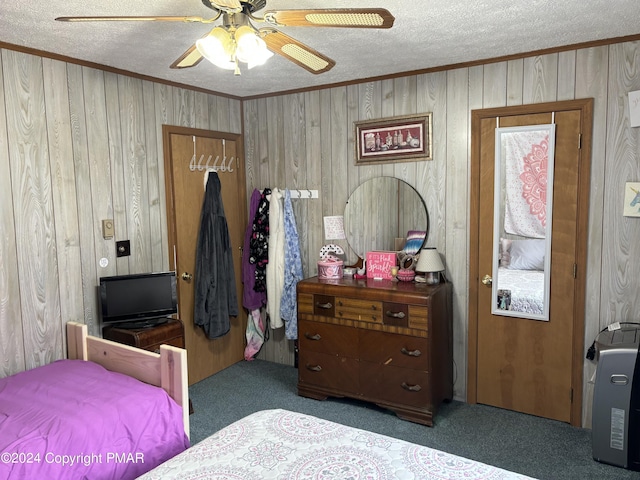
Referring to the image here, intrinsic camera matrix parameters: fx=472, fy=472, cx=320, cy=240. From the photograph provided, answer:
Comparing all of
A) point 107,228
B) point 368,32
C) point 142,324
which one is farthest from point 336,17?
point 142,324

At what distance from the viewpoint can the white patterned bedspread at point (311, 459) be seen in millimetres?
1564

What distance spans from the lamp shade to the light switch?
83.8 inches

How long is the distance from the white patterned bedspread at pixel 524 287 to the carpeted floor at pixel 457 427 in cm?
74

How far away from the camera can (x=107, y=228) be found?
320 centimetres

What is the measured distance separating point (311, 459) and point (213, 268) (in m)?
2.41

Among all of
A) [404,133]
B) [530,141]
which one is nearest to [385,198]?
[404,133]

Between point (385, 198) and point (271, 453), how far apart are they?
2300 millimetres

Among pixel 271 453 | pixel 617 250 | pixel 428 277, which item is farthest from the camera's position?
pixel 428 277

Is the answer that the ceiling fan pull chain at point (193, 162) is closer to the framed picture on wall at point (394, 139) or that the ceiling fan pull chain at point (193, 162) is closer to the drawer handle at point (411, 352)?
the framed picture on wall at point (394, 139)

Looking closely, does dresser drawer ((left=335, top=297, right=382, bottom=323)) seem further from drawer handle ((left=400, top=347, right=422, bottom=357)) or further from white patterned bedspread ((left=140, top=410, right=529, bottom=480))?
white patterned bedspread ((left=140, top=410, right=529, bottom=480))

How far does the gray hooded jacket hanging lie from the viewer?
3830mm

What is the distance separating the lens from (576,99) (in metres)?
2.90

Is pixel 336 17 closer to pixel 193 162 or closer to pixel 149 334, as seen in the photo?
pixel 149 334

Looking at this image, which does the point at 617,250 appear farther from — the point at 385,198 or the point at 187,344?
the point at 187,344
